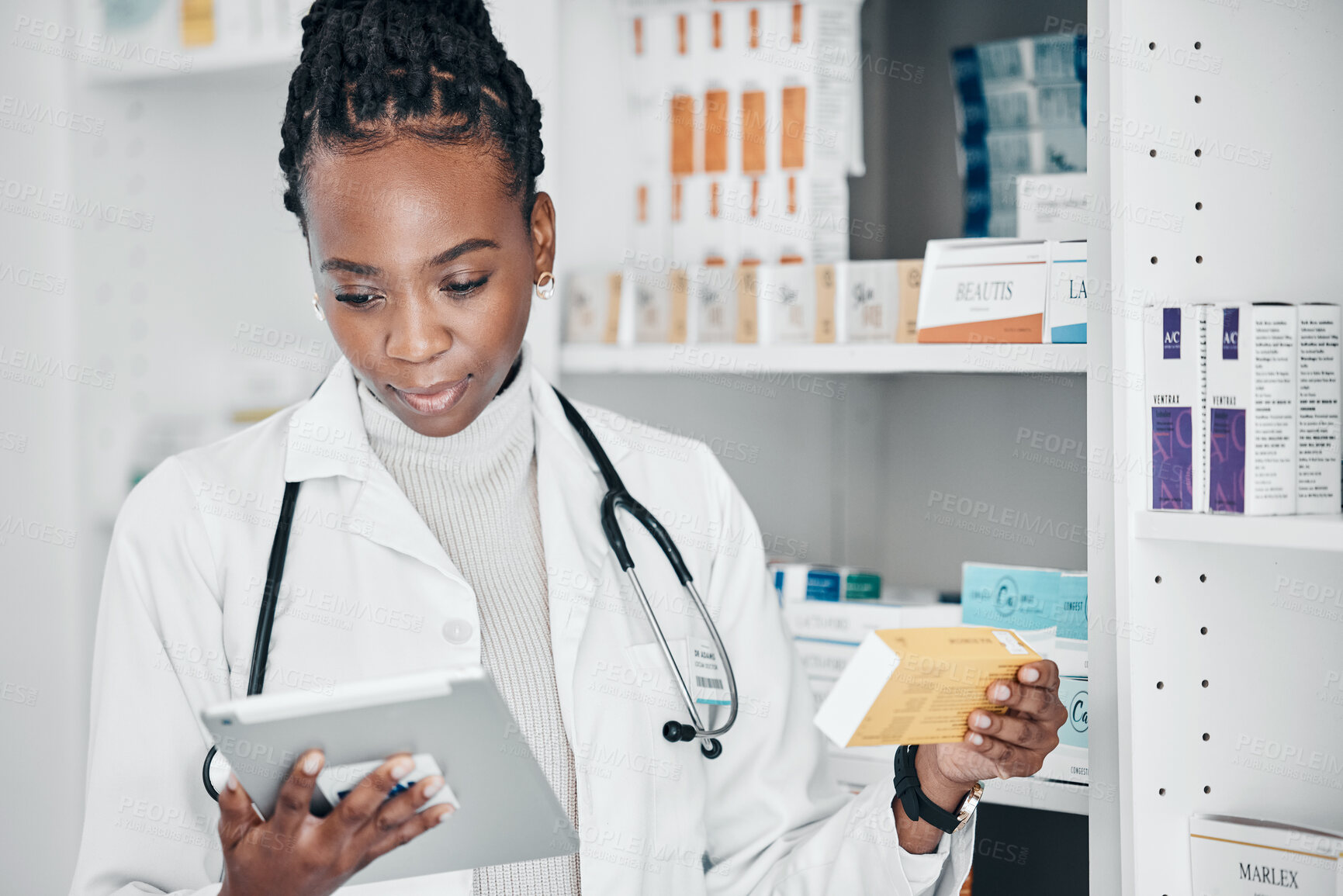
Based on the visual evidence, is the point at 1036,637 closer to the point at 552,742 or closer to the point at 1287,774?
the point at 1287,774

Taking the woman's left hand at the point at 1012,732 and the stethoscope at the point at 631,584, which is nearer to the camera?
the woman's left hand at the point at 1012,732

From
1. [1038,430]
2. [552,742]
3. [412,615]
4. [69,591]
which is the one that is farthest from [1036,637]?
[69,591]

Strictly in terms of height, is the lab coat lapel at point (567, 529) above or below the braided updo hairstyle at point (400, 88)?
below

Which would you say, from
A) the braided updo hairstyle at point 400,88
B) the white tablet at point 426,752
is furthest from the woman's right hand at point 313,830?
the braided updo hairstyle at point 400,88

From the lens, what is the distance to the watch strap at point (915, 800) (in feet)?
3.72

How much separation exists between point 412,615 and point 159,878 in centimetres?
35

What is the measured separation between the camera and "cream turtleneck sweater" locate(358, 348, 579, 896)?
1.22 metres

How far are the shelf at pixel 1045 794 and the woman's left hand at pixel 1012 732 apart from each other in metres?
0.35

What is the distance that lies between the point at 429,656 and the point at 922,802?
541mm

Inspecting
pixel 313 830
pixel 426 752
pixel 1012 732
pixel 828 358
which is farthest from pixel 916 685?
pixel 828 358

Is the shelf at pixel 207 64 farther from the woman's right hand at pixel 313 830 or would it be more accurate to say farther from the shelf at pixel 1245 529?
the shelf at pixel 1245 529

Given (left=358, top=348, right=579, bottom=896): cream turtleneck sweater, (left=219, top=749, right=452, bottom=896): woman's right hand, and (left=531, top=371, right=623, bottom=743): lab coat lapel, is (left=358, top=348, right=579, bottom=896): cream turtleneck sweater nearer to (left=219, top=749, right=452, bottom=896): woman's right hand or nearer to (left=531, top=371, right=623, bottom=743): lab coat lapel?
(left=531, top=371, right=623, bottom=743): lab coat lapel

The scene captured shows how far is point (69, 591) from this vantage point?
2.07 metres

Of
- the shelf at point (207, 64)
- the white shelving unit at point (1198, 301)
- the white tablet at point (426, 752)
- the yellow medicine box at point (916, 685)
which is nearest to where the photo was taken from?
the white tablet at point (426, 752)
